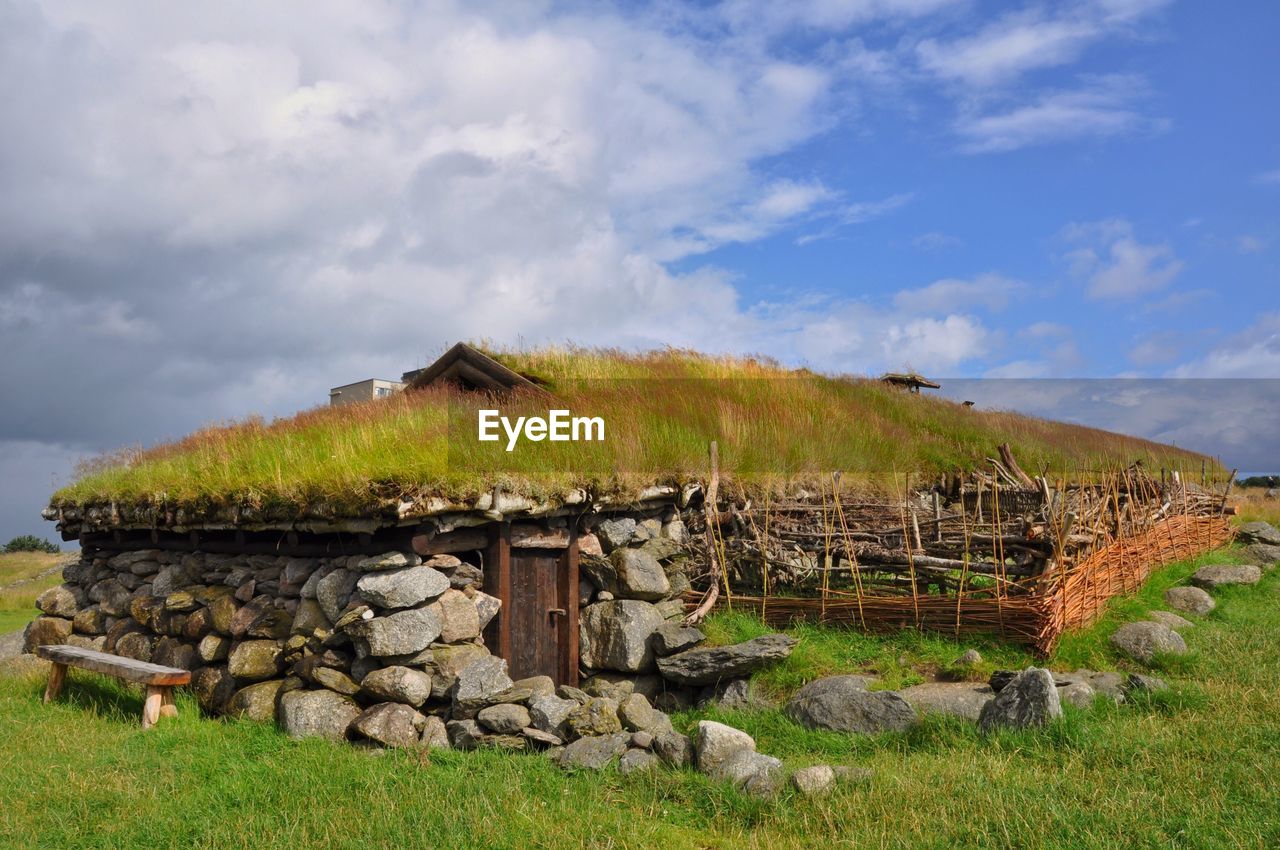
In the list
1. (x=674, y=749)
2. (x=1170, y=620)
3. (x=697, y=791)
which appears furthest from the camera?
(x=1170, y=620)

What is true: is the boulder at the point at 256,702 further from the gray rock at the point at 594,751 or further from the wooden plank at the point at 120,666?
the gray rock at the point at 594,751

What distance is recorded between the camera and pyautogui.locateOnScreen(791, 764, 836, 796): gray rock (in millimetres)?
6133

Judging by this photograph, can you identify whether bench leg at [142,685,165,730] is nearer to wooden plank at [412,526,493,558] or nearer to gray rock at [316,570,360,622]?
gray rock at [316,570,360,622]

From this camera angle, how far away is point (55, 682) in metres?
10.1

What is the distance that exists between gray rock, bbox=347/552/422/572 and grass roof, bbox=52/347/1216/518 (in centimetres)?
44

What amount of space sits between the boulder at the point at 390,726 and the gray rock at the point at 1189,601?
32.9ft

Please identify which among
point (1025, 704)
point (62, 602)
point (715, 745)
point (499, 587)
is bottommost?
point (715, 745)

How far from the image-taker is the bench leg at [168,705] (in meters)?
8.80

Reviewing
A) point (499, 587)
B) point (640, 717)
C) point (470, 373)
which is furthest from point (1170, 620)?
point (470, 373)

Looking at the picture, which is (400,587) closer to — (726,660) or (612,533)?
(612,533)

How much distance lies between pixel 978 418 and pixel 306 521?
17074mm

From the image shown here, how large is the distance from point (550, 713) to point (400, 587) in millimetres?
1760

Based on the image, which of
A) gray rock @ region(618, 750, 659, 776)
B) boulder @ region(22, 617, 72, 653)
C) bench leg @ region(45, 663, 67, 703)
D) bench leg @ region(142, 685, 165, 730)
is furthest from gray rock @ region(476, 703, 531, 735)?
boulder @ region(22, 617, 72, 653)

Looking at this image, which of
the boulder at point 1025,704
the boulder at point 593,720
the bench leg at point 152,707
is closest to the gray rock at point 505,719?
the boulder at point 593,720
